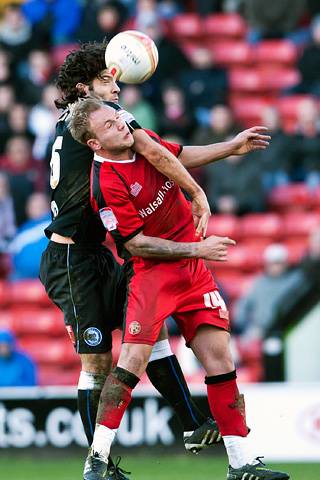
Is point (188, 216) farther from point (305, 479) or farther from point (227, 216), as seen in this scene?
point (227, 216)

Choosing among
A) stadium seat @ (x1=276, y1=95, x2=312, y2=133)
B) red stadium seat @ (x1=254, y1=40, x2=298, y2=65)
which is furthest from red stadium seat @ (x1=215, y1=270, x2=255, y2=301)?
red stadium seat @ (x1=254, y1=40, x2=298, y2=65)

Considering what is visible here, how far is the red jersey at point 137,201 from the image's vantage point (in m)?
6.71

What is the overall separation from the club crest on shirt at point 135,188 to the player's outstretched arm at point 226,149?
16.4 inches

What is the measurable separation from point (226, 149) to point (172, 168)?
0.48m

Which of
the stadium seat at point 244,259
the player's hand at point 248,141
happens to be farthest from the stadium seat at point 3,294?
the player's hand at point 248,141

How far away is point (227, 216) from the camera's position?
12914mm

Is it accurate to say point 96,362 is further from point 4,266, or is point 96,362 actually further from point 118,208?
point 4,266

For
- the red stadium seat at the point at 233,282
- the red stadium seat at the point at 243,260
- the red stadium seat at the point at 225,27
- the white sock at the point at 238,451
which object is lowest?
the white sock at the point at 238,451

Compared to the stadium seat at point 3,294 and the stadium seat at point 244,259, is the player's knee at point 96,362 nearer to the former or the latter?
the stadium seat at point 244,259

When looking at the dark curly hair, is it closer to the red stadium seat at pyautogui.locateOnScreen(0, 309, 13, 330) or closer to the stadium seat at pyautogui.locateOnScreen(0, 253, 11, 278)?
the red stadium seat at pyautogui.locateOnScreen(0, 309, 13, 330)

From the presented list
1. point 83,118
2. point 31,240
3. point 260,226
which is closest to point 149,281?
point 83,118

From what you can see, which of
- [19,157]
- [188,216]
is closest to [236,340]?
[19,157]

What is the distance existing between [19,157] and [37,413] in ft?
12.8

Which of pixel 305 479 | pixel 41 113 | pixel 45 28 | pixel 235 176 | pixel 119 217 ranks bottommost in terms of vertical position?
pixel 305 479
